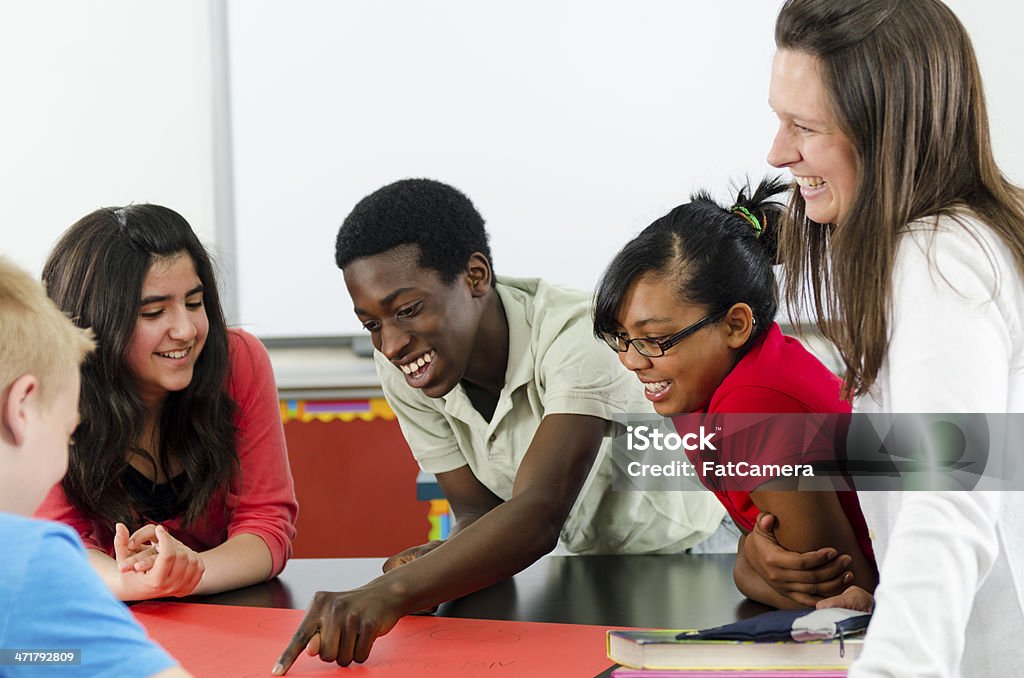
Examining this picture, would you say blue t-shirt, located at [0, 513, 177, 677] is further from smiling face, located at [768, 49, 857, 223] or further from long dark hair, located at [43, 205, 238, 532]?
long dark hair, located at [43, 205, 238, 532]

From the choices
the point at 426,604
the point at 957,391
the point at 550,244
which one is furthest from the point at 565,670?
the point at 550,244

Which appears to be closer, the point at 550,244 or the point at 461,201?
the point at 461,201

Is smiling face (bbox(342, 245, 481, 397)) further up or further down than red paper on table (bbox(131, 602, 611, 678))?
further up

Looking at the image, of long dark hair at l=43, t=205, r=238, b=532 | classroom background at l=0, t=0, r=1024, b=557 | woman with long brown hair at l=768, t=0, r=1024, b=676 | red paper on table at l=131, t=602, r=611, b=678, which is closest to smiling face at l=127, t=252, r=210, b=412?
long dark hair at l=43, t=205, r=238, b=532

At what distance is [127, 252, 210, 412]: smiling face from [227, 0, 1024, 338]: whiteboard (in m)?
1.18

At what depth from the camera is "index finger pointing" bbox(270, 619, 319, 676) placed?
1005 millimetres

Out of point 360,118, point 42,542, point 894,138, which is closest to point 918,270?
point 894,138

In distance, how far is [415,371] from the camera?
4.97 ft

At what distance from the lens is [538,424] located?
1.52 meters

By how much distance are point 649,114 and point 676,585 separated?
63.0 inches

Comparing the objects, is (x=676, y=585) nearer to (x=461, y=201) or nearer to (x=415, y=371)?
(x=415, y=371)

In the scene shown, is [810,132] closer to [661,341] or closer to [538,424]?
[661,341]

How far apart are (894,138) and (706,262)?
1.56 ft

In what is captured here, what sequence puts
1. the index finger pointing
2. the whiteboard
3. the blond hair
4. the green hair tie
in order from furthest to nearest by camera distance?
the whiteboard → the green hair tie → the index finger pointing → the blond hair
